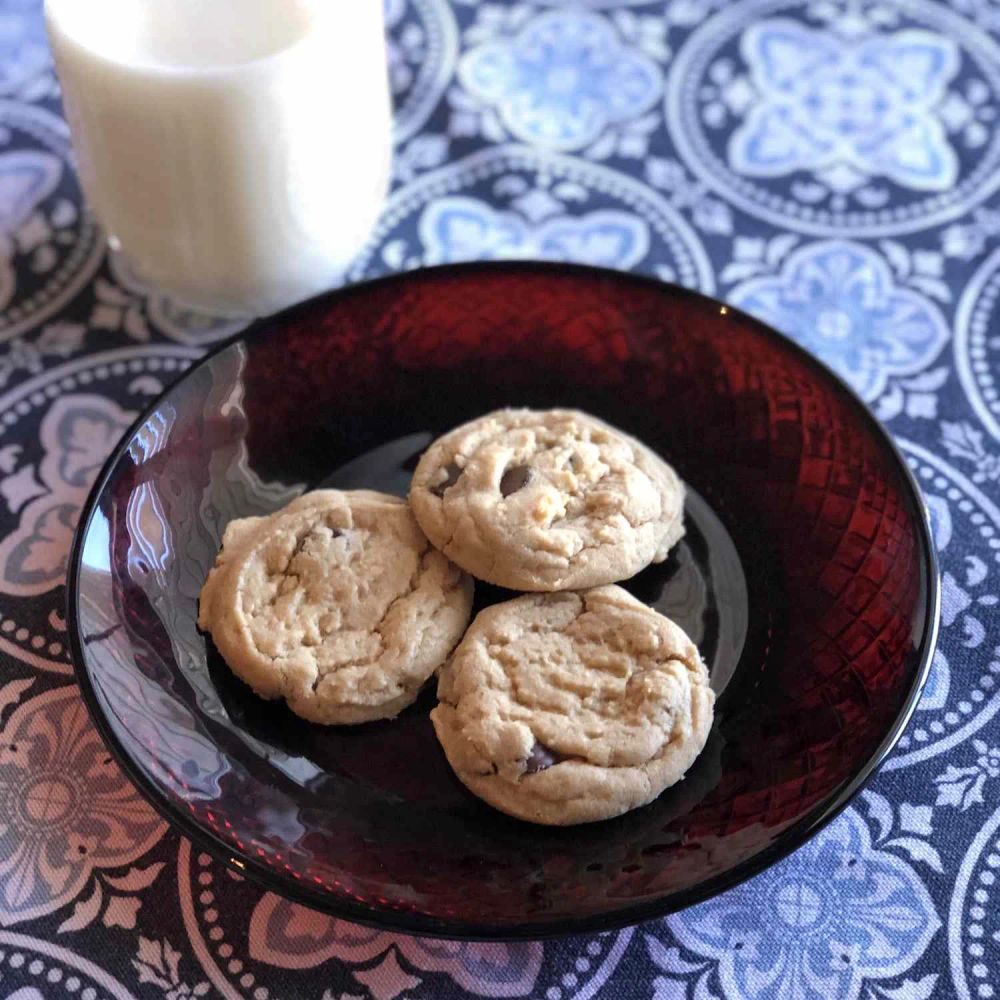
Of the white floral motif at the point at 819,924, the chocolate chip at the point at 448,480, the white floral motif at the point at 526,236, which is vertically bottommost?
the white floral motif at the point at 819,924

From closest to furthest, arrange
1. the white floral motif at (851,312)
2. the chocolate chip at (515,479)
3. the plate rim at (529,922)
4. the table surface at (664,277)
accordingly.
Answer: the plate rim at (529,922)
the table surface at (664,277)
the chocolate chip at (515,479)
the white floral motif at (851,312)

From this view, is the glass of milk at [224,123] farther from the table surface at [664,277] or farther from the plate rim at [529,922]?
the plate rim at [529,922]

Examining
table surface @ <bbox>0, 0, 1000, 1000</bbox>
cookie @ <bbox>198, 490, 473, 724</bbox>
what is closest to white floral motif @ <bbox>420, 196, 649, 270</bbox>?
table surface @ <bbox>0, 0, 1000, 1000</bbox>

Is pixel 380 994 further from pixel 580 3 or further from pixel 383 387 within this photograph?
pixel 580 3

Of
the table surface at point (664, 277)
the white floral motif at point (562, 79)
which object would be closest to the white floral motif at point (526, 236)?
the table surface at point (664, 277)

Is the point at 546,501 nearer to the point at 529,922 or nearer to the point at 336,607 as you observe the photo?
the point at 336,607

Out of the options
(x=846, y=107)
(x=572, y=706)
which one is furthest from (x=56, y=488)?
(x=846, y=107)
